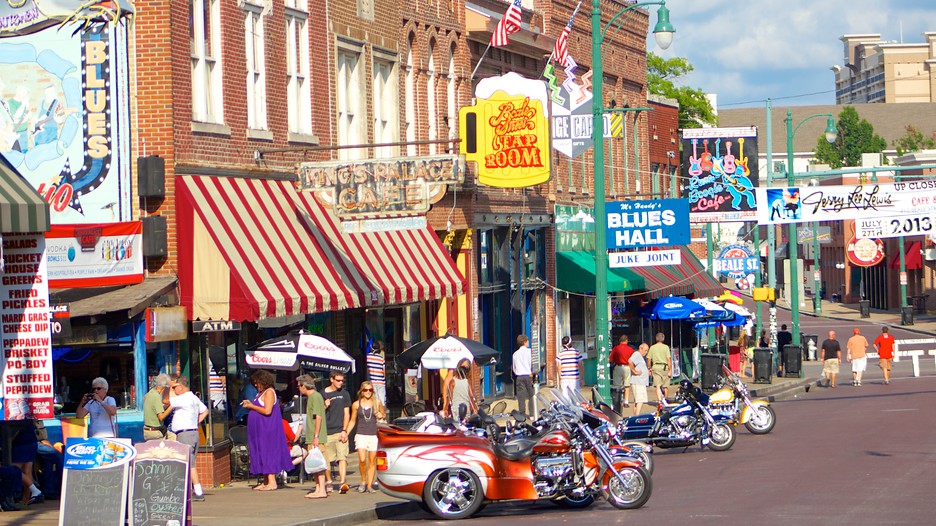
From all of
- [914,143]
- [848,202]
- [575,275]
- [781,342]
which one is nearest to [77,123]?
[848,202]

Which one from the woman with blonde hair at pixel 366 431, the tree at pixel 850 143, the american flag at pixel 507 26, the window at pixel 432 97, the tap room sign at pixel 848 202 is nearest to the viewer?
the woman with blonde hair at pixel 366 431

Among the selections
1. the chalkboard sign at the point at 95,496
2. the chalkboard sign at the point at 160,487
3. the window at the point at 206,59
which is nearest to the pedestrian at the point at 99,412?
the chalkboard sign at the point at 160,487

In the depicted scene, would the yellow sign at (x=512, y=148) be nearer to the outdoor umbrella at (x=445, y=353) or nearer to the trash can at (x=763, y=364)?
the outdoor umbrella at (x=445, y=353)

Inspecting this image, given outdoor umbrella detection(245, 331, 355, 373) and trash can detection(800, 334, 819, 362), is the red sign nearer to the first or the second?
trash can detection(800, 334, 819, 362)

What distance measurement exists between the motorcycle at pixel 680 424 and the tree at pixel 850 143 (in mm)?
121167

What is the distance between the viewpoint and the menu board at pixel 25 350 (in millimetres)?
A: 13625

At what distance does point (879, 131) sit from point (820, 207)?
130610 millimetres

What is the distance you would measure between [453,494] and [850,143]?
13143 cm

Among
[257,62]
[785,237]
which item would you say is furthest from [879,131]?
[257,62]

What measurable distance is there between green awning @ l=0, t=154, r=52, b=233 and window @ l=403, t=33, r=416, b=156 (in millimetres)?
15103

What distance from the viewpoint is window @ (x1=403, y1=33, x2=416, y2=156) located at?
2912 centimetres

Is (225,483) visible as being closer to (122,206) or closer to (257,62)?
(122,206)

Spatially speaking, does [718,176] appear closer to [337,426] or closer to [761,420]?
[761,420]

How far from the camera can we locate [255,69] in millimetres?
22688
